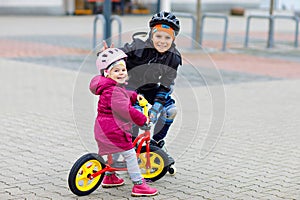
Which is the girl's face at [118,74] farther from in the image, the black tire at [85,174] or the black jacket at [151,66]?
the black tire at [85,174]

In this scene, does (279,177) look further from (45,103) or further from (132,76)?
(45,103)

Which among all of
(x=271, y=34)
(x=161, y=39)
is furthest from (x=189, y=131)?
(x=271, y=34)

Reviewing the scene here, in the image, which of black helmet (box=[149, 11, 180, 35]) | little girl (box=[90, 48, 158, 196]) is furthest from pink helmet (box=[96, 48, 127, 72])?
black helmet (box=[149, 11, 180, 35])

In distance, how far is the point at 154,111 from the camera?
5.28 meters

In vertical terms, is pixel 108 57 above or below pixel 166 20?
below

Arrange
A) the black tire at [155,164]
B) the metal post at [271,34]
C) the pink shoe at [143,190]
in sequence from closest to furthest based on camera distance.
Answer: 1. the pink shoe at [143,190]
2. the black tire at [155,164]
3. the metal post at [271,34]

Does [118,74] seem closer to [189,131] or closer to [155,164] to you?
[155,164]

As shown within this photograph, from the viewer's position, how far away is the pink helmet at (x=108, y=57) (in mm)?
4871

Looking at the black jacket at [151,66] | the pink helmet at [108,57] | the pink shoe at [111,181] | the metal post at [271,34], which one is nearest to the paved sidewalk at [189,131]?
the pink shoe at [111,181]

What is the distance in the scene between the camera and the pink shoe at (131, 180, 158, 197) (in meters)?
4.96

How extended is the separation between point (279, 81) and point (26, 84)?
4370mm

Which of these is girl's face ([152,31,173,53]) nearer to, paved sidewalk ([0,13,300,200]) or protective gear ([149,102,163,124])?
paved sidewalk ([0,13,300,200])

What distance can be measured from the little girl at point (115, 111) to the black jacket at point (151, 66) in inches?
13.0

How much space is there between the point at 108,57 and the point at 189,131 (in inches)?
64.0
